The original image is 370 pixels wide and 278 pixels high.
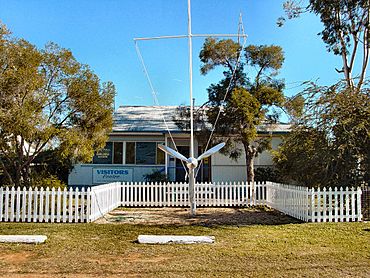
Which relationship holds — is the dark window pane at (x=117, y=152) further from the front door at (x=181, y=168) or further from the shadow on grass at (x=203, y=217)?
the shadow on grass at (x=203, y=217)

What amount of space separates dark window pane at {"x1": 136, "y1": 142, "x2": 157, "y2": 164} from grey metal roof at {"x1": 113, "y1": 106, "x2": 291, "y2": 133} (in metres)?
1.05

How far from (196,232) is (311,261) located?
313cm

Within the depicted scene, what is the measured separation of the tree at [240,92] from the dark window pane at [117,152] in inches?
249

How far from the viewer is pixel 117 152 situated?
2053cm

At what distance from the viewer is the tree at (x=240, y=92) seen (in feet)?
49.3

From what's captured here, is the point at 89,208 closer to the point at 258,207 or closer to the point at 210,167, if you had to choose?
the point at 258,207

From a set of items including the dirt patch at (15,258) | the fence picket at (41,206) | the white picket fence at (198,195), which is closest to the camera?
the dirt patch at (15,258)

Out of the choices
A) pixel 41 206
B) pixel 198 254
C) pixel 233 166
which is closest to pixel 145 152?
pixel 233 166

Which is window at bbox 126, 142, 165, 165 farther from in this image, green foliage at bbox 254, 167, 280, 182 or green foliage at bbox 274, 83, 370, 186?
green foliage at bbox 274, 83, 370, 186

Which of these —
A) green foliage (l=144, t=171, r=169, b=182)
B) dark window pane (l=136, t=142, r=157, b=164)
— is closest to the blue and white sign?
dark window pane (l=136, t=142, r=157, b=164)

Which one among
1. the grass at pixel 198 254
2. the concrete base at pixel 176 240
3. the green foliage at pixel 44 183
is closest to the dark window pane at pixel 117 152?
the green foliage at pixel 44 183

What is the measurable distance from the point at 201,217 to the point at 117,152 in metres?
10.6

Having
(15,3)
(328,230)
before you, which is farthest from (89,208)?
(15,3)

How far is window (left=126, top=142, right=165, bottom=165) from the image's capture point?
66.9ft
